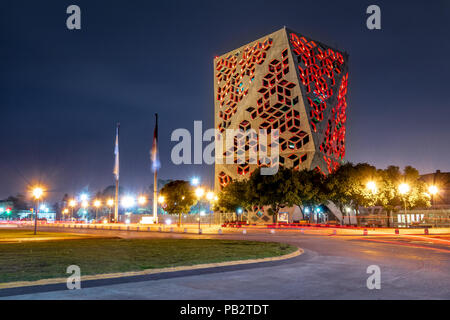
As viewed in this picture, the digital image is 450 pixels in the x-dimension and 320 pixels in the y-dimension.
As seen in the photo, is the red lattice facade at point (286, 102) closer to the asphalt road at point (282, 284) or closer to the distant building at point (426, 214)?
the distant building at point (426, 214)

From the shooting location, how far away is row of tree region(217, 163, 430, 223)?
Answer: 4747 centimetres

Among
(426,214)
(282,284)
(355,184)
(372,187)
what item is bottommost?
(426,214)

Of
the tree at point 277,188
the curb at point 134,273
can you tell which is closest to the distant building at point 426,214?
the tree at point 277,188

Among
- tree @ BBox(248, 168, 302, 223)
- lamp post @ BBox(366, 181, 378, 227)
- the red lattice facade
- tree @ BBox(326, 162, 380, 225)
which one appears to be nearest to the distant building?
tree @ BBox(326, 162, 380, 225)

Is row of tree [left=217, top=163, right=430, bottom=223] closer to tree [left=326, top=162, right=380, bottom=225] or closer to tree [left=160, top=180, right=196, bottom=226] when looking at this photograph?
tree [left=326, top=162, right=380, bottom=225]

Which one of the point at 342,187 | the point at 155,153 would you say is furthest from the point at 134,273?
the point at 155,153

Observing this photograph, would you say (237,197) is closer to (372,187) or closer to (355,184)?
(355,184)

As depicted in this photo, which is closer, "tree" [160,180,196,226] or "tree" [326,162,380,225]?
"tree" [326,162,380,225]

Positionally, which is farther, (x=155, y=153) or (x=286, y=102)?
(x=286, y=102)

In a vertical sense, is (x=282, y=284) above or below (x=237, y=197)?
below

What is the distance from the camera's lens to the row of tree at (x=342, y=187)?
47.5m

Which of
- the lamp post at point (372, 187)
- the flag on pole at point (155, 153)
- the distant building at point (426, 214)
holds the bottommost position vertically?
the distant building at point (426, 214)

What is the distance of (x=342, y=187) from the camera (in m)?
48.9
